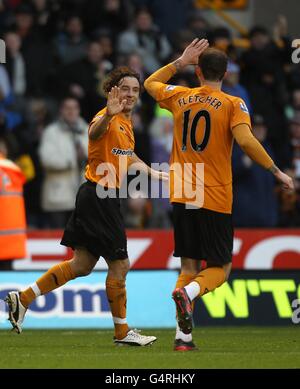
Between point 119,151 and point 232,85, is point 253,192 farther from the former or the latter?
point 119,151

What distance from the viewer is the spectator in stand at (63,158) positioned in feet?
50.9

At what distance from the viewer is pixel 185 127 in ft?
33.2

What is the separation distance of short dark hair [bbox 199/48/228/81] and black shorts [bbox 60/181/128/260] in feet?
4.16

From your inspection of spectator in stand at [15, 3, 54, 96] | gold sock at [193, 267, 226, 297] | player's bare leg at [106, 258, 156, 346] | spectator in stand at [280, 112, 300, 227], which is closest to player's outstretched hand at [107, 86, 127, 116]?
player's bare leg at [106, 258, 156, 346]

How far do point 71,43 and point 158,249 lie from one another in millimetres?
3724

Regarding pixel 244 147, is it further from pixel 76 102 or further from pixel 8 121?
pixel 8 121

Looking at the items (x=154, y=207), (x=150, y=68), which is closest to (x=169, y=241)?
(x=154, y=207)

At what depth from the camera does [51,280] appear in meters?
10.7

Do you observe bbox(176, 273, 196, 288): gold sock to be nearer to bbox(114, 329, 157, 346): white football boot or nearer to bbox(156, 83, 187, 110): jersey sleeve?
bbox(114, 329, 157, 346): white football boot

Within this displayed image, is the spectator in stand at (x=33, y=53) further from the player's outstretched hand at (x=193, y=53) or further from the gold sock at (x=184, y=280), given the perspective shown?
the gold sock at (x=184, y=280)

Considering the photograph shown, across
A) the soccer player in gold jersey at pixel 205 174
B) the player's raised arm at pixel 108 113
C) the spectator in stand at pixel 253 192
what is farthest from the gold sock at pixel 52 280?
A: the spectator in stand at pixel 253 192
